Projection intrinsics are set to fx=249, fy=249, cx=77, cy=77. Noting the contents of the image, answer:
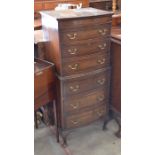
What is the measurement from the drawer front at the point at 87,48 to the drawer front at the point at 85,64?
1.5 inches

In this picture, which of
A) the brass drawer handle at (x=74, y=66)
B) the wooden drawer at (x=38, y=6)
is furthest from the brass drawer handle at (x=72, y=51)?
the wooden drawer at (x=38, y=6)

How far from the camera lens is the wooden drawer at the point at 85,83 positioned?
6.30 ft

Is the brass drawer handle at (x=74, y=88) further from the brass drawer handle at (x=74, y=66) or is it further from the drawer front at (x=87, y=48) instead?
the drawer front at (x=87, y=48)

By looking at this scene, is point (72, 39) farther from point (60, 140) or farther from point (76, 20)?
point (60, 140)

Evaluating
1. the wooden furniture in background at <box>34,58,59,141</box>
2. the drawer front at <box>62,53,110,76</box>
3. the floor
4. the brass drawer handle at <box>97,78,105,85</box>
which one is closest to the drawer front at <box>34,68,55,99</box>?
the wooden furniture in background at <box>34,58,59,141</box>

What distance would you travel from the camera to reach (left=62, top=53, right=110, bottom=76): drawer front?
187 cm

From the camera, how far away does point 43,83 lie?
→ 1851 millimetres

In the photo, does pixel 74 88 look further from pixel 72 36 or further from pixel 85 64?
pixel 72 36

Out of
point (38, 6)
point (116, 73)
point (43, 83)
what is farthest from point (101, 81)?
point (38, 6)

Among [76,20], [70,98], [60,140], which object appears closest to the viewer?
[76,20]
